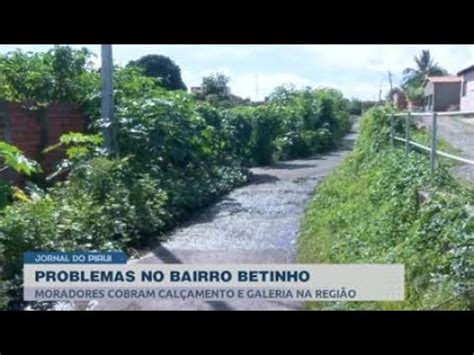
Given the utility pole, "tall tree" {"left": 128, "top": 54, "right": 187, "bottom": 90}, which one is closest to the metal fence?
"tall tree" {"left": 128, "top": 54, "right": 187, "bottom": 90}

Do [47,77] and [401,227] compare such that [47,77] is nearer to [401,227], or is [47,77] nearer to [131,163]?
[131,163]

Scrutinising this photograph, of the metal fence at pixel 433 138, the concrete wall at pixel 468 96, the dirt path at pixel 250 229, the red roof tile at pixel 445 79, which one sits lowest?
the dirt path at pixel 250 229

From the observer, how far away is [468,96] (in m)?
3.16

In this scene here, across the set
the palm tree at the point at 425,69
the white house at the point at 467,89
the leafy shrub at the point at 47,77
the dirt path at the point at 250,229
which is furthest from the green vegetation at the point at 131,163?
the white house at the point at 467,89

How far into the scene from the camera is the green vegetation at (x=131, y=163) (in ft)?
9.90

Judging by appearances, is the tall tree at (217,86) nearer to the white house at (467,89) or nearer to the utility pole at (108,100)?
the utility pole at (108,100)

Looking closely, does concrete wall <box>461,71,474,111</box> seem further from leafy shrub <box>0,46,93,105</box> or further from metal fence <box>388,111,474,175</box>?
leafy shrub <box>0,46,93,105</box>

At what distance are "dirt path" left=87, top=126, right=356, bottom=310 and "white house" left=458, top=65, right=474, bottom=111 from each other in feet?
3.24

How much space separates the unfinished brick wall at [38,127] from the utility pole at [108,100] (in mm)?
147

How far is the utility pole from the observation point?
3.03 m

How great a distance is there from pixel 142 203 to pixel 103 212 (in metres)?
0.23

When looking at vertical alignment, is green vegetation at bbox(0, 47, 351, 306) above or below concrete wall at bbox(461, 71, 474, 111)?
below
